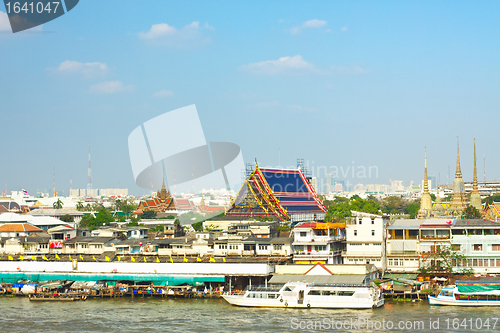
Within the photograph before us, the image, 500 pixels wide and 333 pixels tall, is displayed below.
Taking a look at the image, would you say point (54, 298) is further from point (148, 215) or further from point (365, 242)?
point (148, 215)

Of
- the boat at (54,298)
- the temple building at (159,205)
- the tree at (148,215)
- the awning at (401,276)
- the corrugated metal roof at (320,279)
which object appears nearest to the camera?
the corrugated metal roof at (320,279)

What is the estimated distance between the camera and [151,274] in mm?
46531

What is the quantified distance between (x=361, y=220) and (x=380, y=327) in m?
15.3

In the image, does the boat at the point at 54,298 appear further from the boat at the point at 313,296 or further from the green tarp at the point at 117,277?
the boat at the point at 313,296

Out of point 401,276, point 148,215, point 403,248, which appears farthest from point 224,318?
point 148,215

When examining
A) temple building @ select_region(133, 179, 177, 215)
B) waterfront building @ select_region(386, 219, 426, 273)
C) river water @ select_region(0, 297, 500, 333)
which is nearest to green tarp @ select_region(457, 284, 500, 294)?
river water @ select_region(0, 297, 500, 333)

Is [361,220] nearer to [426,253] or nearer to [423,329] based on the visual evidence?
[426,253]

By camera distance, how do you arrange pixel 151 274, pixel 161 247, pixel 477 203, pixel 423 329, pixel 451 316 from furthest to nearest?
pixel 477 203 → pixel 161 247 → pixel 151 274 → pixel 451 316 → pixel 423 329

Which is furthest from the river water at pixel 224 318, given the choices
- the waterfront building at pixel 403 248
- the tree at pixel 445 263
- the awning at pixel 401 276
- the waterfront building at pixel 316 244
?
the waterfront building at pixel 316 244

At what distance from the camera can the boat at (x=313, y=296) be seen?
38875 millimetres

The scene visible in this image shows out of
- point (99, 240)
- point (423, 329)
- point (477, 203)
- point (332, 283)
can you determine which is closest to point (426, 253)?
point (332, 283)

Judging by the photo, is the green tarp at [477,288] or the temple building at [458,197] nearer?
the green tarp at [477,288]

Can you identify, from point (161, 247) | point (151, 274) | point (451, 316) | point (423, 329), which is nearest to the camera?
point (423, 329)

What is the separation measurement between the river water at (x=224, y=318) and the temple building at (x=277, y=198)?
28809 mm
